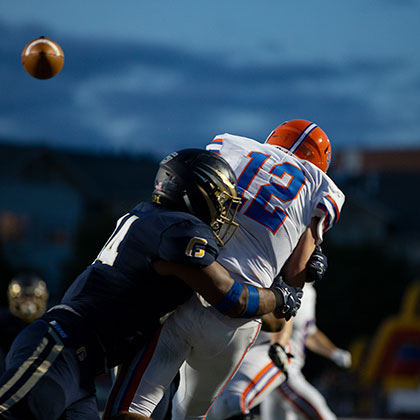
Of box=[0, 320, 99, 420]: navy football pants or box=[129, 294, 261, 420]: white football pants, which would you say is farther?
box=[129, 294, 261, 420]: white football pants

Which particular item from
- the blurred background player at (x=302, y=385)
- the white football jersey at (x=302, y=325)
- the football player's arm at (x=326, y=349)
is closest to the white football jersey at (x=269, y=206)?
the blurred background player at (x=302, y=385)

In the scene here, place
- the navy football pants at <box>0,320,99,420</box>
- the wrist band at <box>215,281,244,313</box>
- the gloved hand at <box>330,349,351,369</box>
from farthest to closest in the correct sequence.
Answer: the gloved hand at <box>330,349,351,369</box>, the wrist band at <box>215,281,244,313</box>, the navy football pants at <box>0,320,99,420</box>

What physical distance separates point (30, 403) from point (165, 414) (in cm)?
134

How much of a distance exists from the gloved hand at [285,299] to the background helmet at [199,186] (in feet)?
1.05

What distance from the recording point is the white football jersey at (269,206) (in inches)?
145

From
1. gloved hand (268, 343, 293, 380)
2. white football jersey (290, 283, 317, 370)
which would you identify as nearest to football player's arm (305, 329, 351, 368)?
white football jersey (290, 283, 317, 370)

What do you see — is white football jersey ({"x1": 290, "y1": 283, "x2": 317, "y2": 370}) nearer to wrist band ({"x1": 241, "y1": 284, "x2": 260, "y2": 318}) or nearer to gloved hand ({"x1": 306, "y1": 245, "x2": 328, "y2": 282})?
gloved hand ({"x1": 306, "y1": 245, "x2": 328, "y2": 282})

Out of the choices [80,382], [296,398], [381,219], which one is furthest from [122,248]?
[381,219]

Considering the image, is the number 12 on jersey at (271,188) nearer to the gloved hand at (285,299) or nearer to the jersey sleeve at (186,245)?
the gloved hand at (285,299)

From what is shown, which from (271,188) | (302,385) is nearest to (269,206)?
(271,188)

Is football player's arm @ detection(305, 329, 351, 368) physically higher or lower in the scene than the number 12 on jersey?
lower

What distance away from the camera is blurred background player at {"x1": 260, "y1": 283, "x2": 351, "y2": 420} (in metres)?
5.82

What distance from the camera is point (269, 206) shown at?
3732 mm

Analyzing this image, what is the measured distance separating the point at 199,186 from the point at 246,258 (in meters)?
0.45
